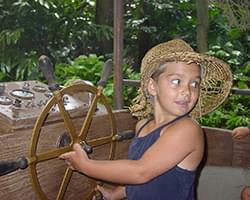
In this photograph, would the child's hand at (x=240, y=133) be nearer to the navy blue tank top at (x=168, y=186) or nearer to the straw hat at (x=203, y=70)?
the straw hat at (x=203, y=70)

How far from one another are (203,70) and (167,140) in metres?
0.24

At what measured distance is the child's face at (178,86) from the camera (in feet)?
3.21

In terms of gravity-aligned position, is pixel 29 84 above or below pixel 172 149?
above

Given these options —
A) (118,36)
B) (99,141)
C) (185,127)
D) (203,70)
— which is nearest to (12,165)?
(99,141)

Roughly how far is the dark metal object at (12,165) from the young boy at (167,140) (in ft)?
0.41

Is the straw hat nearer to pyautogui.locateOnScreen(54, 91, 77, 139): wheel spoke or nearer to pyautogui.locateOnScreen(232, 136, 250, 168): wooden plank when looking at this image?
pyautogui.locateOnScreen(54, 91, 77, 139): wheel spoke

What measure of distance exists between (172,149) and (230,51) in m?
3.81

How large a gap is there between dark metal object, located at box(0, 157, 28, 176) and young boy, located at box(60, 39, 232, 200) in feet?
0.41

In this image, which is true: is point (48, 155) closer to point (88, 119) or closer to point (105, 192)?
point (88, 119)

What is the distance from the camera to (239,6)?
235cm

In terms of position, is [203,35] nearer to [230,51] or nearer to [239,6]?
[230,51]

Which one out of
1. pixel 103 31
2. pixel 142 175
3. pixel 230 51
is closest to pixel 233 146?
pixel 142 175

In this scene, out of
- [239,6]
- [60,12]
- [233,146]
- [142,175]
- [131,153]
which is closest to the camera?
[142,175]

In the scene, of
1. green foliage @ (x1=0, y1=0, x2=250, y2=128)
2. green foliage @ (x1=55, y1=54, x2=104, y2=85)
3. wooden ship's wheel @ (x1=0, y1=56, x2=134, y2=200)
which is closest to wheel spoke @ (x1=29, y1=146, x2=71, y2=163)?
wooden ship's wheel @ (x1=0, y1=56, x2=134, y2=200)
